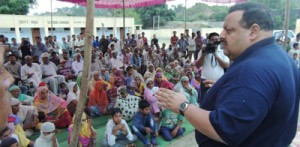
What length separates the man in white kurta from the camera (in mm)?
6177

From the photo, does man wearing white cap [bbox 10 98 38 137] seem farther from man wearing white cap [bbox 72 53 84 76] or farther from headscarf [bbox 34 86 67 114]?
man wearing white cap [bbox 72 53 84 76]

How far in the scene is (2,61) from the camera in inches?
24.3

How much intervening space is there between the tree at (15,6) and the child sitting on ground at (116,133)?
23.2 meters

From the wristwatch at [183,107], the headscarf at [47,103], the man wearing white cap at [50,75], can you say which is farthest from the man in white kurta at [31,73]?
the wristwatch at [183,107]

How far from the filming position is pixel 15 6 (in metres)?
24.4

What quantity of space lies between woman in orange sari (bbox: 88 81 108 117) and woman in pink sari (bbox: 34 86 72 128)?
2.22 feet

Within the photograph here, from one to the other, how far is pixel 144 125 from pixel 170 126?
0.53 meters

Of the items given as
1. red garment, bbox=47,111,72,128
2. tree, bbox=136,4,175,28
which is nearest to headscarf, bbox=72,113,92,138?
red garment, bbox=47,111,72,128

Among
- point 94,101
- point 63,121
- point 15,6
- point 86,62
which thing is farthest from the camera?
point 15,6

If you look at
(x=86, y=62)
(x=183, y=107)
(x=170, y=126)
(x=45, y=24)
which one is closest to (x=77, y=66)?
(x=170, y=126)

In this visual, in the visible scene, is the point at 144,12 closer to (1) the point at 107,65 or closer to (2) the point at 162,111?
(1) the point at 107,65

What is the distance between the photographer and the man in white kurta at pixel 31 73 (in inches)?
243

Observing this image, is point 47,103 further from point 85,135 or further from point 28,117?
point 85,135

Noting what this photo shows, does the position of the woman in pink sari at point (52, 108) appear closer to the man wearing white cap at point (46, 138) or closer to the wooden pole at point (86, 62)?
the man wearing white cap at point (46, 138)
